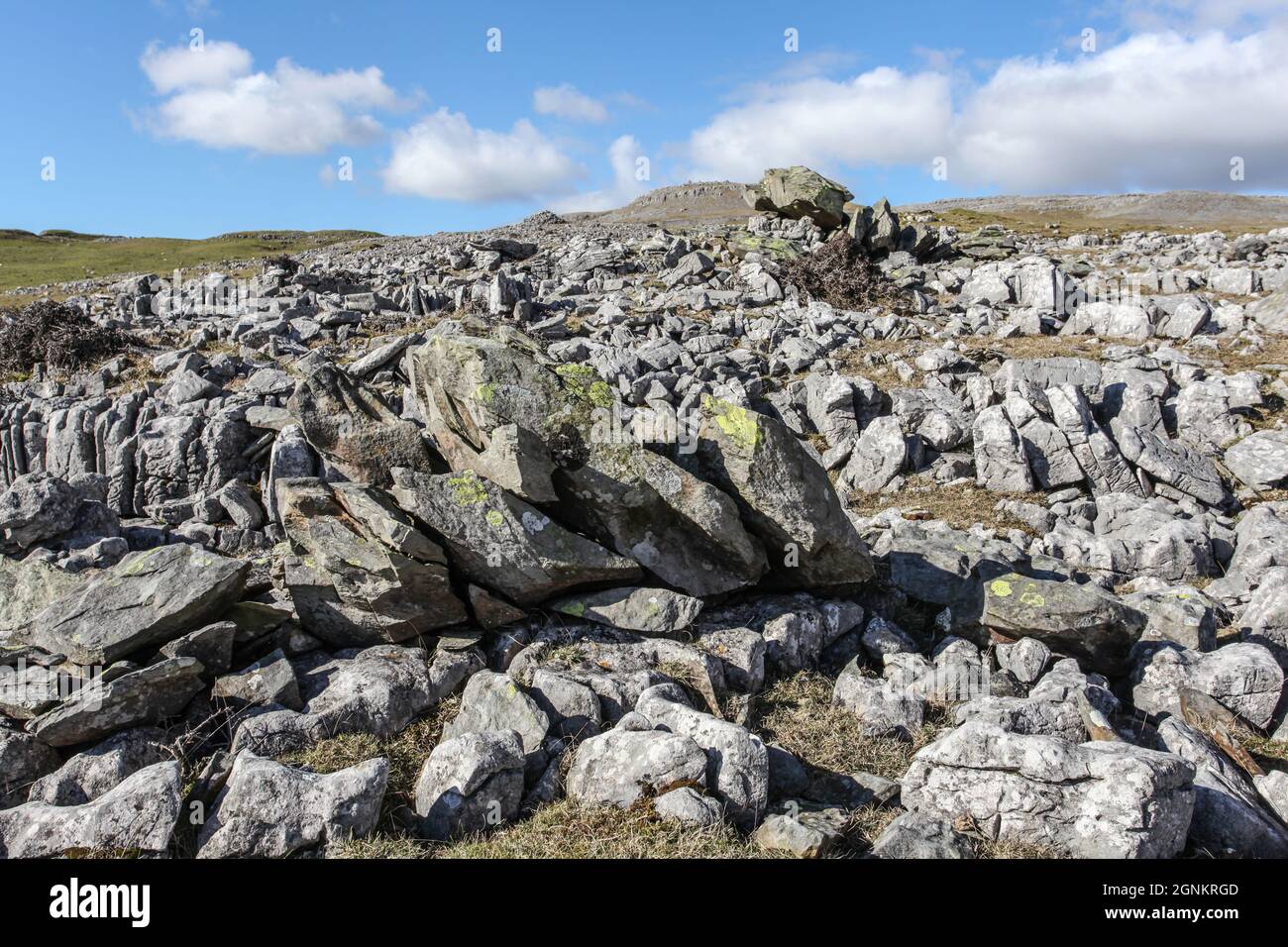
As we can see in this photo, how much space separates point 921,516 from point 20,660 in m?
18.0

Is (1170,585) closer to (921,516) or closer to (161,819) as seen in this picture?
(921,516)

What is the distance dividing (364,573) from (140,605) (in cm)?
274

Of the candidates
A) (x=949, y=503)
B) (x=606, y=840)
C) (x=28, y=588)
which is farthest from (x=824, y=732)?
(x=949, y=503)

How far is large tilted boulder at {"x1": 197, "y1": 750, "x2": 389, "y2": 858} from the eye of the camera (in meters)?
7.41

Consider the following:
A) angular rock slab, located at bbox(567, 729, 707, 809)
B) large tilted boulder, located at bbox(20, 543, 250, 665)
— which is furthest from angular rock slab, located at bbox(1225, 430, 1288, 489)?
large tilted boulder, located at bbox(20, 543, 250, 665)

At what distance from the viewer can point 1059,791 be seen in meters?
7.98

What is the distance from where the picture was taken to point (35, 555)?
11891mm

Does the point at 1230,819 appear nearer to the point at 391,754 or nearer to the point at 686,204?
the point at 391,754

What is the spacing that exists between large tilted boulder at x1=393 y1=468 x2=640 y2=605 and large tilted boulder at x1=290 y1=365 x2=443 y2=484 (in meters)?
1.20

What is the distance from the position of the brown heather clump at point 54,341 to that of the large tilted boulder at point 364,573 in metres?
21.0

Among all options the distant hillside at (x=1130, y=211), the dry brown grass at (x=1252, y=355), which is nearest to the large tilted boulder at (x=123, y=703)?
the dry brown grass at (x=1252, y=355)

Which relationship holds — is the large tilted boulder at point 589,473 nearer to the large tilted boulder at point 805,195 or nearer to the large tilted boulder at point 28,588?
the large tilted boulder at point 28,588
